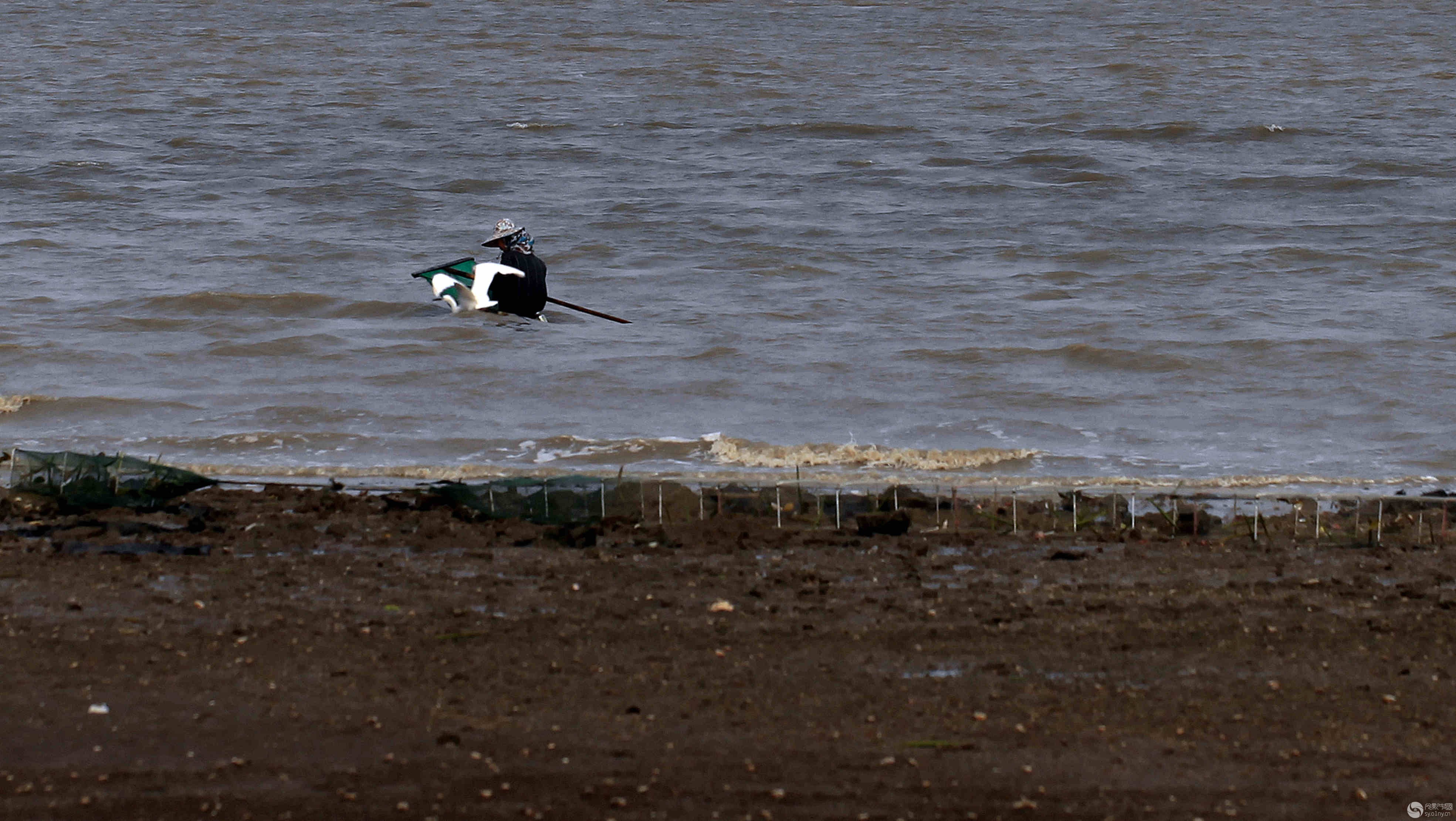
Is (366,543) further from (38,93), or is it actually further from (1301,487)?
(38,93)

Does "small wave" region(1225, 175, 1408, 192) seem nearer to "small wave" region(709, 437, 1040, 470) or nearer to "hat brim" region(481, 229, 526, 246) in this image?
"hat brim" region(481, 229, 526, 246)

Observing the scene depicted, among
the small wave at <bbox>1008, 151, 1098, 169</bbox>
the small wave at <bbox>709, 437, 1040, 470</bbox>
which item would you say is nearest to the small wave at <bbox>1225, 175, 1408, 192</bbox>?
the small wave at <bbox>1008, 151, 1098, 169</bbox>

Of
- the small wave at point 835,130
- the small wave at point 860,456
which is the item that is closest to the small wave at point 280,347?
the small wave at point 860,456

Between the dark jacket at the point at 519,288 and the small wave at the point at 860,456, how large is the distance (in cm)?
546

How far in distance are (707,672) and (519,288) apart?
12080mm

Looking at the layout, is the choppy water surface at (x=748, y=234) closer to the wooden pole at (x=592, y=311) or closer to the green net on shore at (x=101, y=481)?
the wooden pole at (x=592, y=311)

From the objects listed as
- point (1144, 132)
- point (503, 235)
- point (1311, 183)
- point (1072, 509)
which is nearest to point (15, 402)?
point (503, 235)

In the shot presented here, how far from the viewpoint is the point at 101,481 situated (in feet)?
35.5

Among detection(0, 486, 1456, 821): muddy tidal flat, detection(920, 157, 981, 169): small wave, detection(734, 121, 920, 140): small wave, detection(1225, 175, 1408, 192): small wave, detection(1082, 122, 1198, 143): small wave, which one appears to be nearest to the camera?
detection(0, 486, 1456, 821): muddy tidal flat

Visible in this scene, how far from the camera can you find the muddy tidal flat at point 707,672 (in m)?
5.88

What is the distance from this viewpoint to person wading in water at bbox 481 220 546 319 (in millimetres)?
18766

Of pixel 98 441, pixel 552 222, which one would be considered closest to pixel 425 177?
pixel 552 222

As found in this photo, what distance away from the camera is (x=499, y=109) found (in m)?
37.7

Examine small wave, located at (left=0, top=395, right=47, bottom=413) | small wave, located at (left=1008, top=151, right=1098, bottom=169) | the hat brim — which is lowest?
small wave, located at (left=0, top=395, right=47, bottom=413)
